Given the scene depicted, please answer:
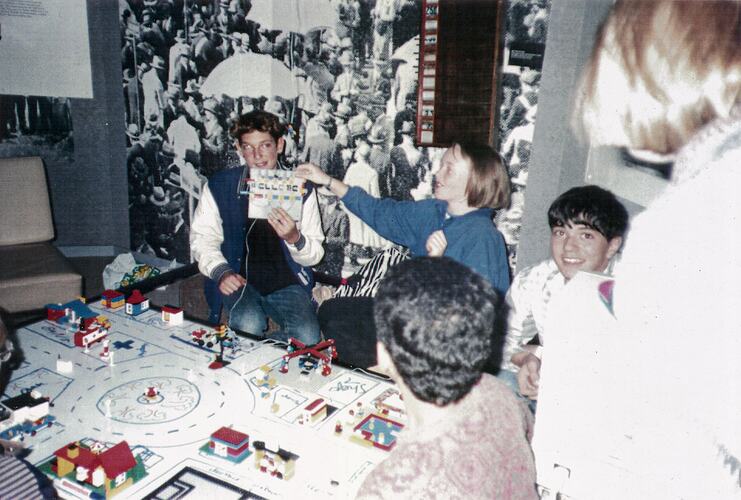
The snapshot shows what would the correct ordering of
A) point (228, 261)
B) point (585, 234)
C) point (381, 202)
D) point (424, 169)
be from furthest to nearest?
point (424, 169) < point (228, 261) < point (381, 202) < point (585, 234)

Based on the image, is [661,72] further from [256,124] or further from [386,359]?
[256,124]

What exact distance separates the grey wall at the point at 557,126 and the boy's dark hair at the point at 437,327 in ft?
5.70

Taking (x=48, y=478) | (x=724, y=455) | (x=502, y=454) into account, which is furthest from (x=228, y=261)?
(x=724, y=455)

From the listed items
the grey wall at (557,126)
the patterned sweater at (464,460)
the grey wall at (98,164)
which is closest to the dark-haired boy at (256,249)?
the grey wall at (557,126)

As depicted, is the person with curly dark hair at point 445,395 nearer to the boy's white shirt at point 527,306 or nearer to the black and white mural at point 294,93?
the boy's white shirt at point 527,306

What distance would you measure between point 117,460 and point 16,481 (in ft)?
0.95

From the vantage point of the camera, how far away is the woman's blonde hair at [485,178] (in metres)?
2.36

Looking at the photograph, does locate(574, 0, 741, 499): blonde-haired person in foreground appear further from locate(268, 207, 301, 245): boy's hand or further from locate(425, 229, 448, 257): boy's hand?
locate(268, 207, 301, 245): boy's hand

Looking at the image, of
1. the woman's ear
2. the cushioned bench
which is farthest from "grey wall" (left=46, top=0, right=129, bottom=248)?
the woman's ear

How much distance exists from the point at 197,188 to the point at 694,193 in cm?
354

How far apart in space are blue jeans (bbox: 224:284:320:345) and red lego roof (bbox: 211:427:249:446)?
1.21 m

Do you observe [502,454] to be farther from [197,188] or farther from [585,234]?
[197,188]

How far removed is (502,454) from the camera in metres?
1.03

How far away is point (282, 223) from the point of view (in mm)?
2725
